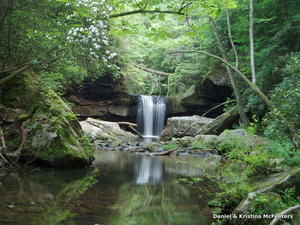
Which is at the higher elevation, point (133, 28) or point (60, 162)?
point (133, 28)

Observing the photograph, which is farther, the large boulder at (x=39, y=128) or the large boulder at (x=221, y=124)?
→ the large boulder at (x=221, y=124)

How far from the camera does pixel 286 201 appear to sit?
351 centimetres

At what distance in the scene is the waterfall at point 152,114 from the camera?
909 inches

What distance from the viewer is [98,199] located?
14.9ft

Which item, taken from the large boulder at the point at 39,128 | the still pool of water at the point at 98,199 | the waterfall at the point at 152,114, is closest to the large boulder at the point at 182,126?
the waterfall at the point at 152,114

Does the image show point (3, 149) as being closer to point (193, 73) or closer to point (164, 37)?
point (164, 37)

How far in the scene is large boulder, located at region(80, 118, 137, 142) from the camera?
1548 cm

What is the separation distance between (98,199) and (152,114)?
1875 cm

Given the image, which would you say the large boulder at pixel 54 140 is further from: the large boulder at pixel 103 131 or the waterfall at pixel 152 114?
the waterfall at pixel 152 114

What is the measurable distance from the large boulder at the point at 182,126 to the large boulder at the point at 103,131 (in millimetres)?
2485

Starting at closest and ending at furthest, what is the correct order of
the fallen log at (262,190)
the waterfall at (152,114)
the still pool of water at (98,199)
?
the fallen log at (262,190), the still pool of water at (98,199), the waterfall at (152,114)

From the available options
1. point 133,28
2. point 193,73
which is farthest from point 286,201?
point 193,73

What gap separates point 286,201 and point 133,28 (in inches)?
119

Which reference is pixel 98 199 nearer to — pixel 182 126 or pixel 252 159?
pixel 252 159
